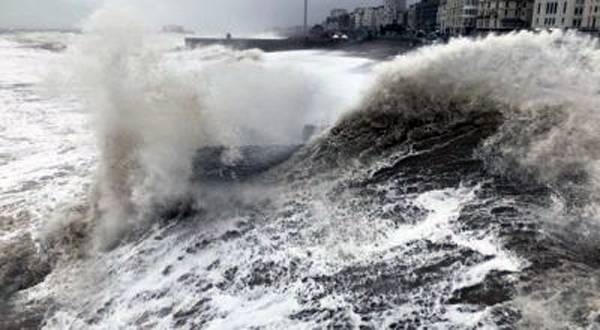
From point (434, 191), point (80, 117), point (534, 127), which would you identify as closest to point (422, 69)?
point (534, 127)

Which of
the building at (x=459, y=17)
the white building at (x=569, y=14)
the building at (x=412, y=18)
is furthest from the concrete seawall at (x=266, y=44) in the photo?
the building at (x=412, y=18)

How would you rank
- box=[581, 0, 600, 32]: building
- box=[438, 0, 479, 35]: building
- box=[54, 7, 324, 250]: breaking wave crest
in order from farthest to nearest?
box=[438, 0, 479, 35]: building, box=[581, 0, 600, 32]: building, box=[54, 7, 324, 250]: breaking wave crest

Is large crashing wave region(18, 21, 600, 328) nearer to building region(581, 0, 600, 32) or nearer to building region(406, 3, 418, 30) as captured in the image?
building region(581, 0, 600, 32)

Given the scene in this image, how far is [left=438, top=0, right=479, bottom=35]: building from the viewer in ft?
285

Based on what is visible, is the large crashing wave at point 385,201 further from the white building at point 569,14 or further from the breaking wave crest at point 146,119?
the white building at point 569,14

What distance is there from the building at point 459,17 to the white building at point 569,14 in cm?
1247

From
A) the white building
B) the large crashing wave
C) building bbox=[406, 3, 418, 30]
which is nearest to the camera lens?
the large crashing wave

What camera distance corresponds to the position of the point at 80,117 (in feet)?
68.5

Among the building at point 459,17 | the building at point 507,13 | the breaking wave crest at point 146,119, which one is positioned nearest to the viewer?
the breaking wave crest at point 146,119

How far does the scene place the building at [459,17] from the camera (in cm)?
8682

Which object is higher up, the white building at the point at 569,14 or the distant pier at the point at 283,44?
the white building at the point at 569,14

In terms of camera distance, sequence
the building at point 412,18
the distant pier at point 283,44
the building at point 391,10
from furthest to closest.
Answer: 1. the building at point 391,10
2. the building at point 412,18
3. the distant pier at point 283,44

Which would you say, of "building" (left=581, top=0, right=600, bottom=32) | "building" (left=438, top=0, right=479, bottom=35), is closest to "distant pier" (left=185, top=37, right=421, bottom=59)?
"building" (left=438, top=0, right=479, bottom=35)

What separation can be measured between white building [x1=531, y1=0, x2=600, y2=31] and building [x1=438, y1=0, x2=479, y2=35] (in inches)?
491
